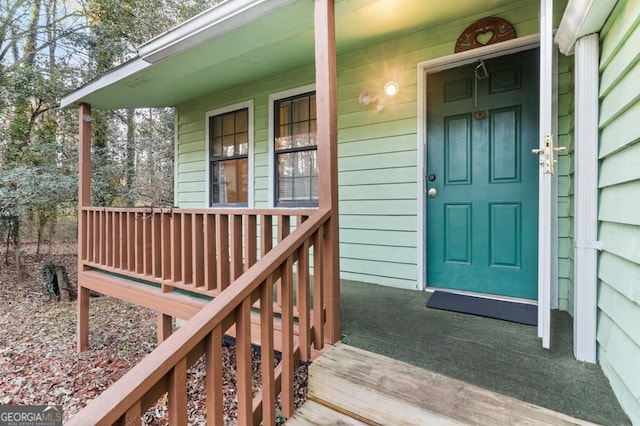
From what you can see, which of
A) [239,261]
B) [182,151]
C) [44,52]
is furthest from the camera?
[44,52]

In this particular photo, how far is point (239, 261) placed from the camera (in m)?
2.17

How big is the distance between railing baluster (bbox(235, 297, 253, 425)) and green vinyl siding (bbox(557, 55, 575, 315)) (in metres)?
2.29

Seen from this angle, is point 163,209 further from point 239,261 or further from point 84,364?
point 84,364

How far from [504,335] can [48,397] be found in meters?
4.15

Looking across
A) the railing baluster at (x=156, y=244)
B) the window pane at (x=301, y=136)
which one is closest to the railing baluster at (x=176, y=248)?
the railing baluster at (x=156, y=244)

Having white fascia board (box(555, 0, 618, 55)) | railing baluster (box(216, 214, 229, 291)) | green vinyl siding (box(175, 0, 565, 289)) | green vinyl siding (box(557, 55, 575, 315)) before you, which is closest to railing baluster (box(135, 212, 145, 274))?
railing baluster (box(216, 214, 229, 291))

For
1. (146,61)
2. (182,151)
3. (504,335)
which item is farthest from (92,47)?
(504,335)

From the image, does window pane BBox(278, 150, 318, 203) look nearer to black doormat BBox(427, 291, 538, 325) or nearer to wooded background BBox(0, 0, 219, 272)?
black doormat BBox(427, 291, 538, 325)

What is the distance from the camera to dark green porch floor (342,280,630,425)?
50.8 inches

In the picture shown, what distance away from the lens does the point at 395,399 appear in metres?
1.30

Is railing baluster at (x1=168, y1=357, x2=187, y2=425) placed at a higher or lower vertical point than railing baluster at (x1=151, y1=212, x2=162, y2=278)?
lower

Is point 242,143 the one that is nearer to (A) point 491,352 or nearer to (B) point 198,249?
(B) point 198,249

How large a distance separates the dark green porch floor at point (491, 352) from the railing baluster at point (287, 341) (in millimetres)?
407

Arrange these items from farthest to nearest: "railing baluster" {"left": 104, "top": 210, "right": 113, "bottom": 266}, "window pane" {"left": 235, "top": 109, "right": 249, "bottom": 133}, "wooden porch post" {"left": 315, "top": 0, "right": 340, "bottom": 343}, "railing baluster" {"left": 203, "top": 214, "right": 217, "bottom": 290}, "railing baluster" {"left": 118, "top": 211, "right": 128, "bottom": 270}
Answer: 1. "window pane" {"left": 235, "top": 109, "right": 249, "bottom": 133}
2. "railing baluster" {"left": 104, "top": 210, "right": 113, "bottom": 266}
3. "railing baluster" {"left": 118, "top": 211, "right": 128, "bottom": 270}
4. "railing baluster" {"left": 203, "top": 214, "right": 217, "bottom": 290}
5. "wooden porch post" {"left": 315, "top": 0, "right": 340, "bottom": 343}
